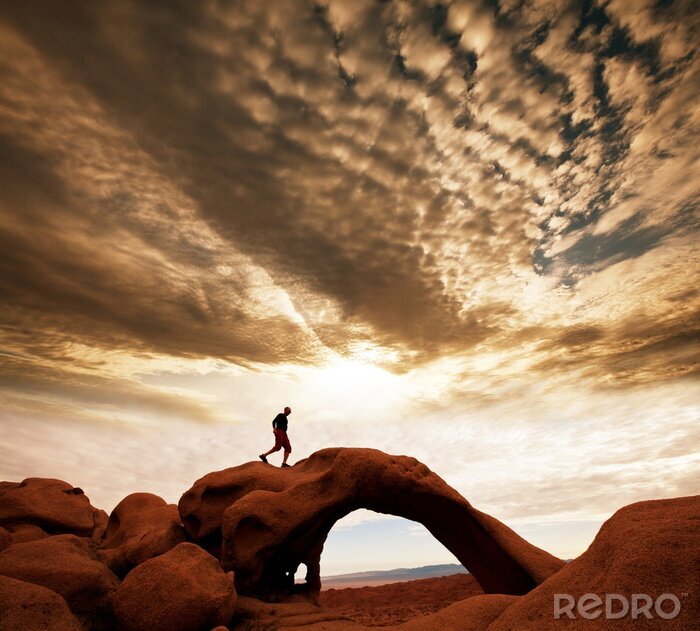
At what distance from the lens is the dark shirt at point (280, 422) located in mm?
15055

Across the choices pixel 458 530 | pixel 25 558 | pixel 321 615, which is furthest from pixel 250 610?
pixel 458 530

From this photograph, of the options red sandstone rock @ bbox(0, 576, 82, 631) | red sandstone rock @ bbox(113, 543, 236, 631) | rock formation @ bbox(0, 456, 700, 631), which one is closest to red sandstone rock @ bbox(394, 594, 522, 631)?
rock formation @ bbox(0, 456, 700, 631)

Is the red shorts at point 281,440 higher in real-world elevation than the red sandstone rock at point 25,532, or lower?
higher

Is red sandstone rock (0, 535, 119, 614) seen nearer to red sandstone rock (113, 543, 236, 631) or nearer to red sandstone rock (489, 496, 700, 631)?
red sandstone rock (113, 543, 236, 631)

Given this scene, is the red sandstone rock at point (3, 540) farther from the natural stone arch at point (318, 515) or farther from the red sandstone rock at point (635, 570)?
the red sandstone rock at point (635, 570)

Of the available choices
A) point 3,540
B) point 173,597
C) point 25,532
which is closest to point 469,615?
point 173,597

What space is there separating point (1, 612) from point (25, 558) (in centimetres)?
326

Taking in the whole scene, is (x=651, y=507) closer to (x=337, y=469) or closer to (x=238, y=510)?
(x=337, y=469)

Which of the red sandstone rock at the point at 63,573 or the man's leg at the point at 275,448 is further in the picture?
the man's leg at the point at 275,448

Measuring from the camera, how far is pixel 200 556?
9.62 metres

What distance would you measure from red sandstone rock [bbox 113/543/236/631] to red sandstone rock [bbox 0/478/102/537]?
810 centimetres

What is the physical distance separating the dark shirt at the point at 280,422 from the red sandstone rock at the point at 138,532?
430 cm

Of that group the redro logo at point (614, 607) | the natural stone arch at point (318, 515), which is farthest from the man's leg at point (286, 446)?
the redro logo at point (614, 607)

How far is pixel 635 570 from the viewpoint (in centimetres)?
557
